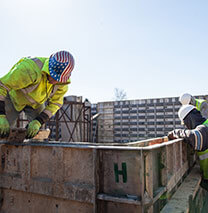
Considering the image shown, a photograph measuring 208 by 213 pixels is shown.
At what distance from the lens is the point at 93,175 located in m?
Answer: 2.00

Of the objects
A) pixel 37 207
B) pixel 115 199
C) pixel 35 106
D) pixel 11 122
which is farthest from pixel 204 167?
pixel 11 122

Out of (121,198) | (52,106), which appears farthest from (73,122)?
(121,198)

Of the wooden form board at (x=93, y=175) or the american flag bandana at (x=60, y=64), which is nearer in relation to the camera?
the wooden form board at (x=93, y=175)

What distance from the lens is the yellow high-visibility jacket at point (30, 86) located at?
297 centimetres

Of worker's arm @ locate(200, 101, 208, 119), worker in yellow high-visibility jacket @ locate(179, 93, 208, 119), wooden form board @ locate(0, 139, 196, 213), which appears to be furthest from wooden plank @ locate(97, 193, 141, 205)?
worker's arm @ locate(200, 101, 208, 119)

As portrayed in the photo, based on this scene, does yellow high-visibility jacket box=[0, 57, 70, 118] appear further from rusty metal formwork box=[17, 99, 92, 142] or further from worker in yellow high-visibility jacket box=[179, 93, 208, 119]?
rusty metal formwork box=[17, 99, 92, 142]

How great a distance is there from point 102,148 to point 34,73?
1.73 metres

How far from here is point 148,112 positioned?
11.8m

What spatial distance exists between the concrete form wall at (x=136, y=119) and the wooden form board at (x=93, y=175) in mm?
9193

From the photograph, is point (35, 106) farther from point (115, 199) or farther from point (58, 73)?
point (115, 199)

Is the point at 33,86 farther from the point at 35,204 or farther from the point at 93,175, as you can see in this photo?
the point at 93,175

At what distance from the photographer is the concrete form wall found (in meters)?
11.4

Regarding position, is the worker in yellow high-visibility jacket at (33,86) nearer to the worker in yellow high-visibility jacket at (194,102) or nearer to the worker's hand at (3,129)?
the worker's hand at (3,129)

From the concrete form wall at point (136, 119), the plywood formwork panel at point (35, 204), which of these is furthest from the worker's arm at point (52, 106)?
the concrete form wall at point (136, 119)
